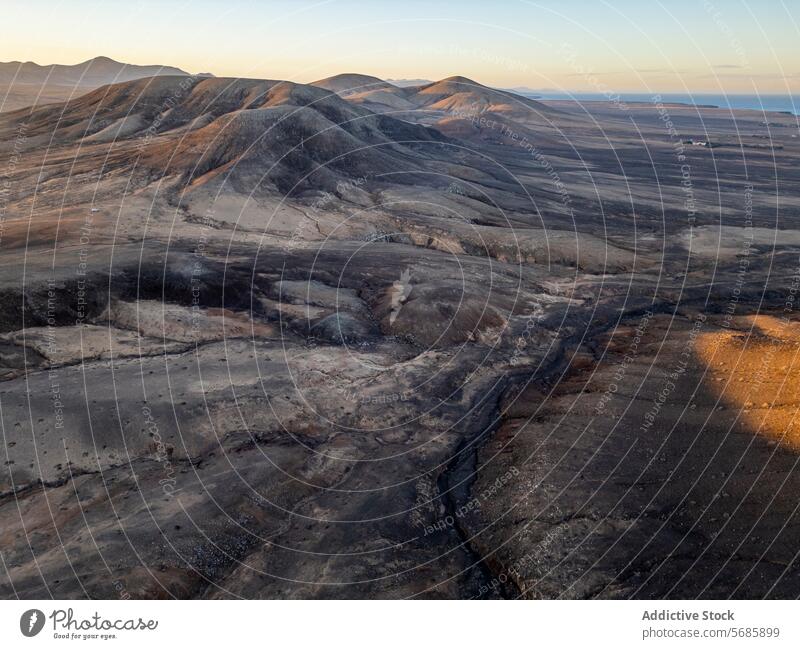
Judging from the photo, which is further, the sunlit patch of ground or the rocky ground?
the sunlit patch of ground

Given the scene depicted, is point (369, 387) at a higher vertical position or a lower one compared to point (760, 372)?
lower

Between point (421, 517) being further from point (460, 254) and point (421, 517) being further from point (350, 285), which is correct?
point (460, 254)

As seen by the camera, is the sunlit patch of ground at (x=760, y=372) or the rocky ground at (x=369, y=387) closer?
the rocky ground at (x=369, y=387)

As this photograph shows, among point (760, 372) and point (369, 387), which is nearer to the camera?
point (760, 372)
